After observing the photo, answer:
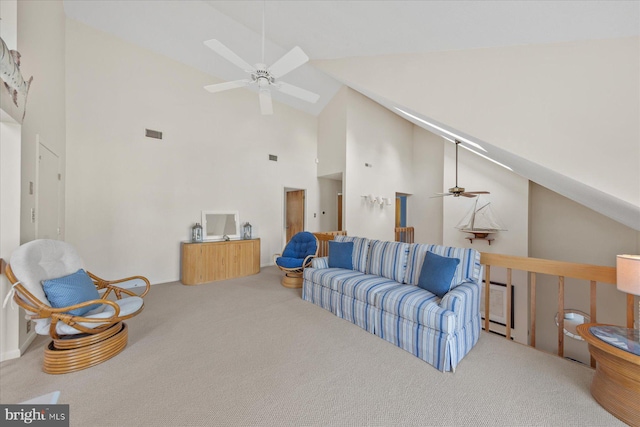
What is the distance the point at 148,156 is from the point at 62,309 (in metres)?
3.32

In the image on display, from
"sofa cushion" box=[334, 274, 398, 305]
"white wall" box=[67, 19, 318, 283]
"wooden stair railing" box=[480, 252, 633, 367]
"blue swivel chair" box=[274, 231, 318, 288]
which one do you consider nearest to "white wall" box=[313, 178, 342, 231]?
"white wall" box=[67, 19, 318, 283]

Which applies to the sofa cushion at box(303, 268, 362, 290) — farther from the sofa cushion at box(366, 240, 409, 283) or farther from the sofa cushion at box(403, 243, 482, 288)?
the sofa cushion at box(403, 243, 482, 288)

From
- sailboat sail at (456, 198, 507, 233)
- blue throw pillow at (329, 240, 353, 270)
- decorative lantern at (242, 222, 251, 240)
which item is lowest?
blue throw pillow at (329, 240, 353, 270)

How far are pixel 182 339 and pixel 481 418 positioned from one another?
2.55 m

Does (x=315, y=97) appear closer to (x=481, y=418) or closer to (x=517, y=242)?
(x=481, y=418)

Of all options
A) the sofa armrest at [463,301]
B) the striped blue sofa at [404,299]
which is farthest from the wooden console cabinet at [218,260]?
the sofa armrest at [463,301]

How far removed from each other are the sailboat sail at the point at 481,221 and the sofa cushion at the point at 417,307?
435cm

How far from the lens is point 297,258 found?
4.80m

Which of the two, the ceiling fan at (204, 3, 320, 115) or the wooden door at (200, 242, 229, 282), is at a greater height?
the ceiling fan at (204, 3, 320, 115)

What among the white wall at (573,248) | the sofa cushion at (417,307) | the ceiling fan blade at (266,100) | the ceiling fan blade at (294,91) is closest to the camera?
the sofa cushion at (417,307)

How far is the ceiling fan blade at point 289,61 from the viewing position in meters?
2.53

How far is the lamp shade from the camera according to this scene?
5.24ft

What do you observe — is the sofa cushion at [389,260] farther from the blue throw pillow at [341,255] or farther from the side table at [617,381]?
the side table at [617,381]

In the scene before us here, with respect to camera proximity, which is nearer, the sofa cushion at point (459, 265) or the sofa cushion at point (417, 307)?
the sofa cushion at point (417, 307)
